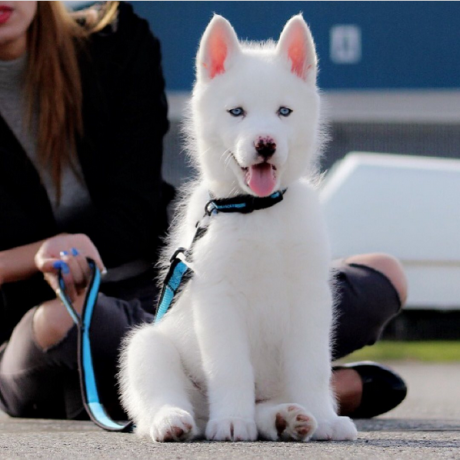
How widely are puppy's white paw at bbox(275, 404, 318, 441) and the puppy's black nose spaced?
2.44ft

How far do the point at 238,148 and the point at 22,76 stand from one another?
6.18 ft

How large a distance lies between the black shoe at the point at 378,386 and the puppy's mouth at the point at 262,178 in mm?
1299

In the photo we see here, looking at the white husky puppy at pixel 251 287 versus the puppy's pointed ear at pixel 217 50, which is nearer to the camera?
the white husky puppy at pixel 251 287

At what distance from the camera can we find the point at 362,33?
1323 cm

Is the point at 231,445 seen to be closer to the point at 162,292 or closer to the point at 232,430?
the point at 232,430

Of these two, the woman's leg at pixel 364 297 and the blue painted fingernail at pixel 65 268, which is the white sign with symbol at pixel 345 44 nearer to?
the woman's leg at pixel 364 297

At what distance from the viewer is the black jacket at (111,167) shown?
14.3 ft

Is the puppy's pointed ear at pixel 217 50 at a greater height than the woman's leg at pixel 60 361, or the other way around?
the puppy's pointed ear at pixel 217 50

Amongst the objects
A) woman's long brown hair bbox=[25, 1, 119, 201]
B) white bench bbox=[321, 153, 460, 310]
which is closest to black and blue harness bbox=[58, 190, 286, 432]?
woman's long brown hair bbox=[25, 1, 119, 201]

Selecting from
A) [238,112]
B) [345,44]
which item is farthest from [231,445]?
[345,44]

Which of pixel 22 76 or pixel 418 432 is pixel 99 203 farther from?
→ pixel 418 432

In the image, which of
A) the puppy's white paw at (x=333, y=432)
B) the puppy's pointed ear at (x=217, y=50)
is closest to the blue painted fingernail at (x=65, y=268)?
the puppy's pointed ear at (x=217, y=50)

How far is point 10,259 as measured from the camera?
4176mm

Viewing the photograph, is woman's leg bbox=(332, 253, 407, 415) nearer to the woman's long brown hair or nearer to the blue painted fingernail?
the blue painted fingernail
